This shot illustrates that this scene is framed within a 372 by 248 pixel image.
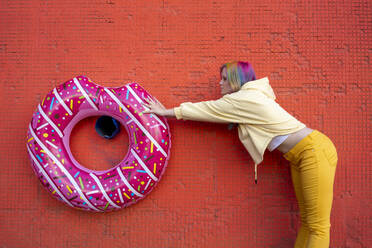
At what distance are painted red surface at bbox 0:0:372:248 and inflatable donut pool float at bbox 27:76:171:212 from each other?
0.70 feet

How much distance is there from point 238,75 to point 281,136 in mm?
520

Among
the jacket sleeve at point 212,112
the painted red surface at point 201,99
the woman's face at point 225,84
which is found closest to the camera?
the jacket sleeve at point 212,112

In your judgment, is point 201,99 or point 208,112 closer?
point 208,112

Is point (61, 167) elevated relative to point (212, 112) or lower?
lower

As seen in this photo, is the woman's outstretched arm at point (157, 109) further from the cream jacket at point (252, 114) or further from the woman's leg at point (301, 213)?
the woman's leg at point (301, 213)

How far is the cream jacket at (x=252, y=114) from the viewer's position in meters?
1.79

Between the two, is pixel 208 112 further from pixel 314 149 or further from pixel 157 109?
pixel 314 149

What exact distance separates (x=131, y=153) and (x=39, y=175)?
2.31ft

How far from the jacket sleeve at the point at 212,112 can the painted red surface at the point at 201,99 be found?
0.28 m

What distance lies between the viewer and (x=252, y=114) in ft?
5.93

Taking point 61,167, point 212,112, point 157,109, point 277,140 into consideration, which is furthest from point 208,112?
point 61,167

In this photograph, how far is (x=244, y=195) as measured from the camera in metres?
2.16

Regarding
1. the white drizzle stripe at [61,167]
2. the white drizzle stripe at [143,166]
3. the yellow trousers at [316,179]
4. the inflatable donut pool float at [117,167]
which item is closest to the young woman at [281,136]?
the yellow trousers at [316,179]

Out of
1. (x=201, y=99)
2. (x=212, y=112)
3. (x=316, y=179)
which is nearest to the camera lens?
(x=316, y=179)
